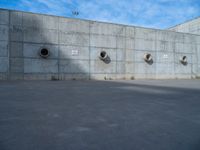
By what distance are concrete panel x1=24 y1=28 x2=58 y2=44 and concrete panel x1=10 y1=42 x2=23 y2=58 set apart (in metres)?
0.56

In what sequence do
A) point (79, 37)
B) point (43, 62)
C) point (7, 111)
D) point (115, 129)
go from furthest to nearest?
point (79, 37) → point (43, 62) → point (7, 111) → point (115, 129)

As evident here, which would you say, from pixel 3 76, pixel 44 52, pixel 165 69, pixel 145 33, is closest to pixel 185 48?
pixel 165 69

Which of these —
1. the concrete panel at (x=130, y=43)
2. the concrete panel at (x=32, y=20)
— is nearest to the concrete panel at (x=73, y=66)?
the concrete panel at (x=32, y=20)

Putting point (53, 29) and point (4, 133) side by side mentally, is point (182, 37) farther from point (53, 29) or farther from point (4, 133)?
point (4, 133)

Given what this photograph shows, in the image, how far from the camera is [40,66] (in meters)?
10.4

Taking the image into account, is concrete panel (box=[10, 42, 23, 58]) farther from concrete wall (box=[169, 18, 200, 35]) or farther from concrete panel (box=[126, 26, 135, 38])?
concrete wall (box=[169, 18, 200, 35])

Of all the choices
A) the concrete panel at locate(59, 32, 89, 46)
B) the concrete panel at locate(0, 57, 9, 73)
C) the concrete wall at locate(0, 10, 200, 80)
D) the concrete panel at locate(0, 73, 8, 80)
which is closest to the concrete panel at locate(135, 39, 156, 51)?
the concrete wall at locate(0, 10, 200, 80)

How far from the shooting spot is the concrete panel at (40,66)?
1006 cm

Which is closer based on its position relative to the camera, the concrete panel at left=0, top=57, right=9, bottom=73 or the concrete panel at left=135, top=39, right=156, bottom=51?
the concrete panel at left=0, top=57, right=9, bottom=73

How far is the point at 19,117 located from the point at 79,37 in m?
9.48

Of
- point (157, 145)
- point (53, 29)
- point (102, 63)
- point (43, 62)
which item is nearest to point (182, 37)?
point (102, 63)

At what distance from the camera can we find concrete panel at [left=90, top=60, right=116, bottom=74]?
11.8 m

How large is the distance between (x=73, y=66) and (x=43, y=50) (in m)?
2.39

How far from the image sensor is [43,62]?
10430 millimetres
